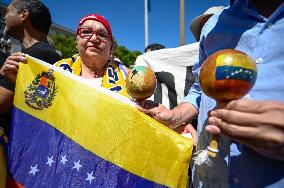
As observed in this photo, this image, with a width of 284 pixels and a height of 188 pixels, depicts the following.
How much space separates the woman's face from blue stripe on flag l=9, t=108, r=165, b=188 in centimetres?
72

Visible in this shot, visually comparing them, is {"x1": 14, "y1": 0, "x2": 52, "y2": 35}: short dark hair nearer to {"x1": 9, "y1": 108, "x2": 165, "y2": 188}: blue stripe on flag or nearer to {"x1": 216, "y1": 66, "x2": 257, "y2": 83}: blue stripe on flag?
{"x1": 9, "y1": 108, "x2": 165, "y2": 188}: blue stripe on flag

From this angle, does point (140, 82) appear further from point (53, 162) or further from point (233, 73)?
point (53, 162)

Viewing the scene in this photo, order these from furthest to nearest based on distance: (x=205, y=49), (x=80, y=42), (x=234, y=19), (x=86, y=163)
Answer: (x=80, y=42) → (x=86, y=163) → (x=205, y=49) → (x=234, y=19)

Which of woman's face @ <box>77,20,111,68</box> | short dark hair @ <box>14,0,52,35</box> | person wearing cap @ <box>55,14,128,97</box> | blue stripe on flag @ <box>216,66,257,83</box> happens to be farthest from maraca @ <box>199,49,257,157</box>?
short dark hair @ <box>14,0,52,35</box>

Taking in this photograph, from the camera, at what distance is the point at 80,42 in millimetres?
2492

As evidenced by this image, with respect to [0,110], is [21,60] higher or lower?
higher

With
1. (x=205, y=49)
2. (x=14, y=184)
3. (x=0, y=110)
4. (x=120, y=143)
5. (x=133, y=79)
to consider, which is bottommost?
(x=14, y=184)

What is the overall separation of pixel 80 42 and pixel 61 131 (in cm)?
92

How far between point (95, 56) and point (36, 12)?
859mm

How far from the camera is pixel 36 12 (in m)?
2.85

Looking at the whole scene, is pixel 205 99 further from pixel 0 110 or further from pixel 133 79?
pixel 0 110

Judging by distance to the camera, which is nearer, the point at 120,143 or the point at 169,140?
the point at 169,140

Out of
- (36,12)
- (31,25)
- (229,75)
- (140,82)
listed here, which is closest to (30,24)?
(31,25)

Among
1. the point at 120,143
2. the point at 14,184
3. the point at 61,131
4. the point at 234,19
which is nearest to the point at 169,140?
the point at 120,143
